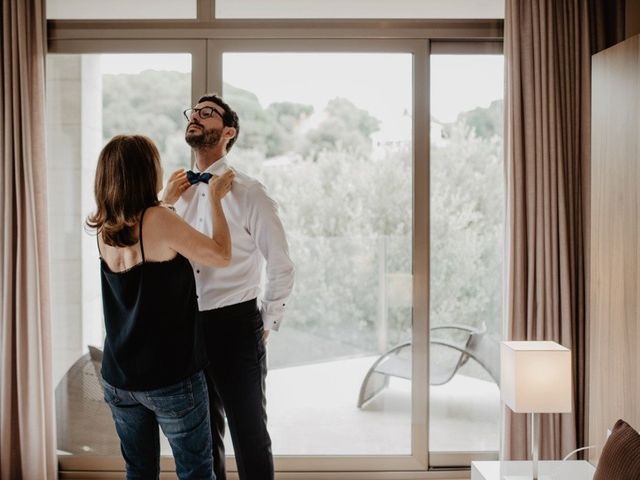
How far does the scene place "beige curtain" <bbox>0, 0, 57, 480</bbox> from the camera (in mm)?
2836

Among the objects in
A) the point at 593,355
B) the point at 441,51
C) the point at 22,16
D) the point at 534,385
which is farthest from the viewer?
the point at 441,51

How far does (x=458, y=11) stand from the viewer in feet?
9.82

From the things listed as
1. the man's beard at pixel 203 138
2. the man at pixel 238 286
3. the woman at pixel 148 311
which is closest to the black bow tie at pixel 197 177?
the man at pixel 238 286

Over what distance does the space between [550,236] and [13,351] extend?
8.35 ft

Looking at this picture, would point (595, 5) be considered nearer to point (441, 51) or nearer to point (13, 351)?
point (441, 51)

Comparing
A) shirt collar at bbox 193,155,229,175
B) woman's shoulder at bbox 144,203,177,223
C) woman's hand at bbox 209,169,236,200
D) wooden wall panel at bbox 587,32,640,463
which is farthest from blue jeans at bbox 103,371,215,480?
wooden wall panel at bbox 587,32,640,463

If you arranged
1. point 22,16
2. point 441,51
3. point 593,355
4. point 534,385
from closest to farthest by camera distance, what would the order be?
point 534,385, point 593,355, point 22,16, point 441,51

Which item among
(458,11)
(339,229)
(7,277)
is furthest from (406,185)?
(7,277)

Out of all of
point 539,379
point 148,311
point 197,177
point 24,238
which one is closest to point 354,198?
point 197,177

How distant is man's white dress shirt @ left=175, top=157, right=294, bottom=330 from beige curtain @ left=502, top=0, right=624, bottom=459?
1165 mm

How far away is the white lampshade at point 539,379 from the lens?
205 cm

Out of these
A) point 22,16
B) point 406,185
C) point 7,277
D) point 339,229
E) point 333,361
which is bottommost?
point 333,361

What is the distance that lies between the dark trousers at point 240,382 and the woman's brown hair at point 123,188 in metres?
0.57

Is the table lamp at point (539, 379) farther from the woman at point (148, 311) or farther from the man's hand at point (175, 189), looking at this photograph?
the man's hand at point (175, 189)
